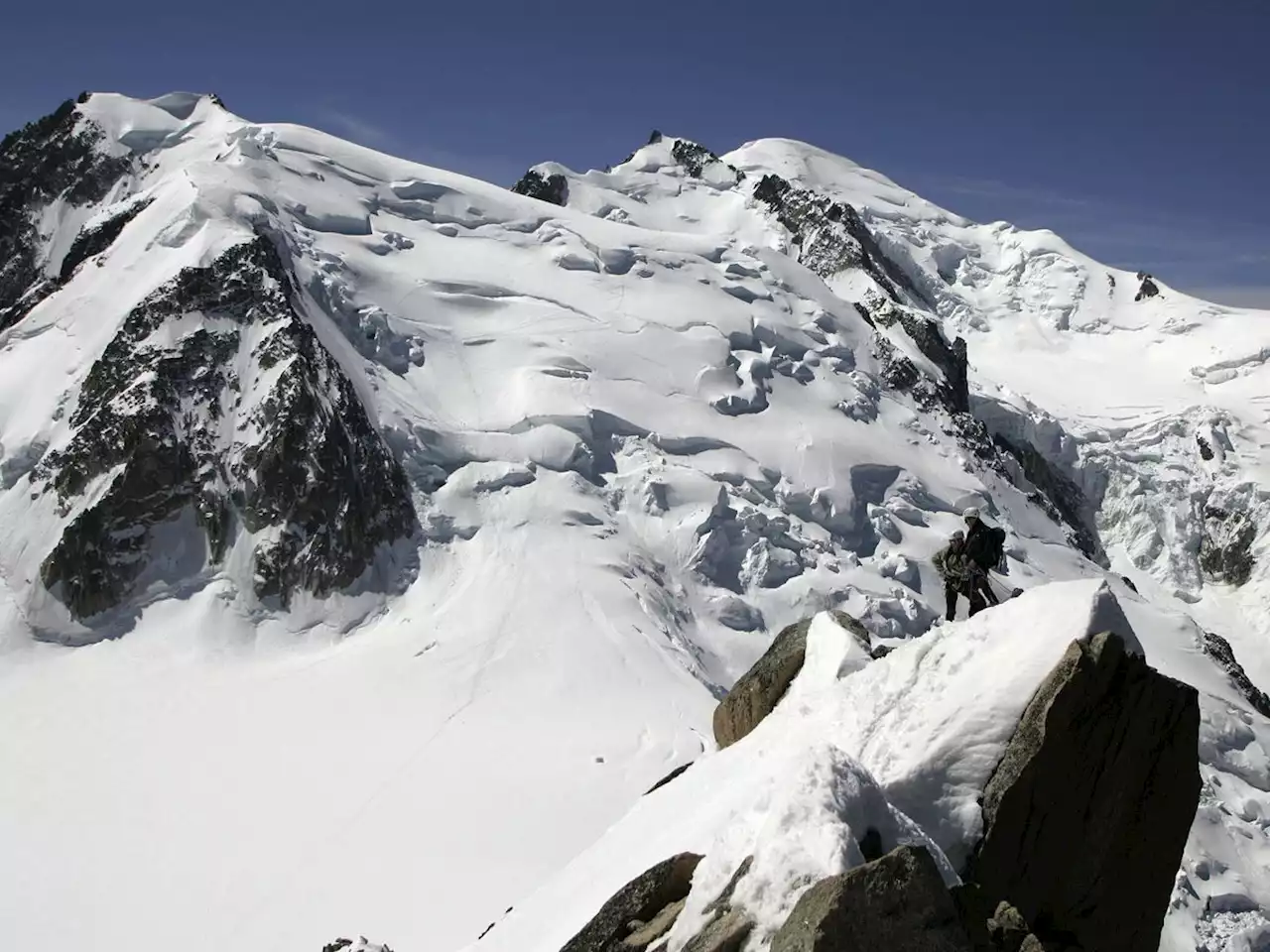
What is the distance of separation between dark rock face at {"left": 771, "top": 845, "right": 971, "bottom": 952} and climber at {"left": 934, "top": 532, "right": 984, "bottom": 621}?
6462 mm

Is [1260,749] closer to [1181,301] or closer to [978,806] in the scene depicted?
[978,806]

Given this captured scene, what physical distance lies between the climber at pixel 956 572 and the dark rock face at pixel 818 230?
54601 mm

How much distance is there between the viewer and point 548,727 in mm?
27781

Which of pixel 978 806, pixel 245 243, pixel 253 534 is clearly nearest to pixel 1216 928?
pixel 978 806

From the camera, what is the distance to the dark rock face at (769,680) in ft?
44.7

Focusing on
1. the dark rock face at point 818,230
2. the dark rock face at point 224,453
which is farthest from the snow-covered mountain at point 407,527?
the dark rock face at point 818,230

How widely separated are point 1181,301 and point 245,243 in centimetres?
7959

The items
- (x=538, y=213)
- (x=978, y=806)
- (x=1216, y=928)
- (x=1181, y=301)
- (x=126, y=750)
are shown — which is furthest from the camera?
(x=1181, y=301)

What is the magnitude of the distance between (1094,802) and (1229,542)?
231ft

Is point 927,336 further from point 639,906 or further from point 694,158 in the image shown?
point 639,906

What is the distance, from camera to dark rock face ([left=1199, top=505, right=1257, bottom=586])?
69938 millimetres

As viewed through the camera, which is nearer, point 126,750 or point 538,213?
point 126,750

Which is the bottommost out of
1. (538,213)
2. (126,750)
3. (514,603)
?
(514,603)

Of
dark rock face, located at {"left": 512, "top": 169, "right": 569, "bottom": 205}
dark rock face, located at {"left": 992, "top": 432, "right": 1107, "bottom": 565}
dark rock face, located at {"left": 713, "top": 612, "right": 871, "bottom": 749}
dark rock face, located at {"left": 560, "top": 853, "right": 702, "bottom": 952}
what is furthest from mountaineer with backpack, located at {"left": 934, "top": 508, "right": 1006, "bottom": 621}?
dark rock face, located at {"left": 992, "top": 432, "right": 1107, "bottom": 565}
